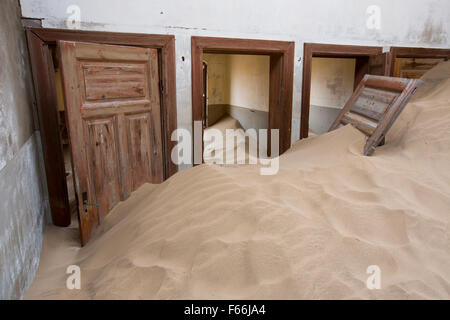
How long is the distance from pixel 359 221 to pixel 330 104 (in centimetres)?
696

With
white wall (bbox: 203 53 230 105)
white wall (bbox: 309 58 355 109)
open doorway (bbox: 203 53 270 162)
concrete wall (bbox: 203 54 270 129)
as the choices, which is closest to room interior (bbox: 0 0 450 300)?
white wall (bbox: 309 58 355 109)

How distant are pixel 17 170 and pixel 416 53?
6.50 meters

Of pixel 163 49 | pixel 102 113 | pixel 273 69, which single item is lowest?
pixel 102 113

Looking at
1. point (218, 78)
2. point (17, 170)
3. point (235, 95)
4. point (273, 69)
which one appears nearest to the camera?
point (17, 170)

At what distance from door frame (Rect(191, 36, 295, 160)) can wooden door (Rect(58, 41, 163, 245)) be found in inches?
30.1

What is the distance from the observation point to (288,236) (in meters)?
1.97

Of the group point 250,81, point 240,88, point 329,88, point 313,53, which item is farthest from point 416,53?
point 240,88

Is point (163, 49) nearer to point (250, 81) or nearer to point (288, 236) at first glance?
point (288, 236)

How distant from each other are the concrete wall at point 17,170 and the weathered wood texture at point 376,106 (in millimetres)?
3143

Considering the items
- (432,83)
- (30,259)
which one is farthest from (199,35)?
(432,83)

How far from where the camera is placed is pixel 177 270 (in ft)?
6.17

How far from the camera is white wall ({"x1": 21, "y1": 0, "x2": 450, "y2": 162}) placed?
155 inches

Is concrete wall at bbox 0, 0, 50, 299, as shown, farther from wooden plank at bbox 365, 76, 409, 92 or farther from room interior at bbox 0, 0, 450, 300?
wooden plank at bbox 365, 76, 409, 92

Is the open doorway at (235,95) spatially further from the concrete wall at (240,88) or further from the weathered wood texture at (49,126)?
the weathered wood texture at (49,126)
